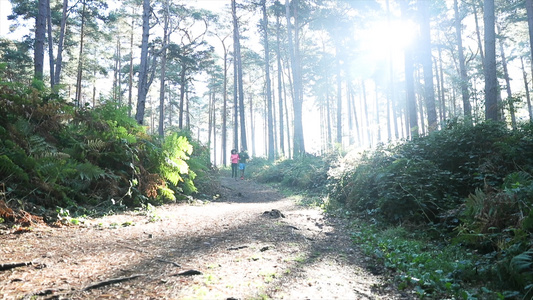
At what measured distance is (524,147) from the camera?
527cm

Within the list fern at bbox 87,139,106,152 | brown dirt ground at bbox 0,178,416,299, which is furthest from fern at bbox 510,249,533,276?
fern at bbox 87,139,106,152

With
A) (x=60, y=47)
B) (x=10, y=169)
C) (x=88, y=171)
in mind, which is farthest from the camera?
(x=60, y=47)

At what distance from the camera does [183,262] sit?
3162mm

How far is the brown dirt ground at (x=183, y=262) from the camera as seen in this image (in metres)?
2.41

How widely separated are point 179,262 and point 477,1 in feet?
84.7

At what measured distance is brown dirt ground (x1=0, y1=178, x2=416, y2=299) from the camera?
2408 mm

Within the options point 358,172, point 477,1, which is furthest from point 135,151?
point 477,1

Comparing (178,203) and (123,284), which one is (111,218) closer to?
(178,203)

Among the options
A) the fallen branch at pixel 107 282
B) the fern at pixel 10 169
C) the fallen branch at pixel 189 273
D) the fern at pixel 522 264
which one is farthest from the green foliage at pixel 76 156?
the fern at pixel 522 264

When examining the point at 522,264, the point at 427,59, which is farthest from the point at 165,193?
the point at 427,59

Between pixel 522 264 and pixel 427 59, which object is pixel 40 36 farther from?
pixel 427 59

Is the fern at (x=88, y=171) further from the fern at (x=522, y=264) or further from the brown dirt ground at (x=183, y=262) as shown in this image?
the fern at (x=522, y=264)

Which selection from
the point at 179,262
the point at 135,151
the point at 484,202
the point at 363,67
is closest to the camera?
the point at 179,262

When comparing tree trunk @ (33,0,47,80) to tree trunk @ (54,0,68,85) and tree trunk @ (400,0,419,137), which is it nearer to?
tree trunk @ (54,0,68,85)
